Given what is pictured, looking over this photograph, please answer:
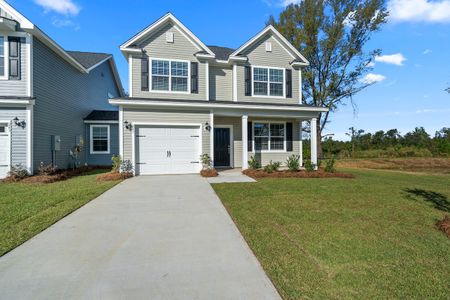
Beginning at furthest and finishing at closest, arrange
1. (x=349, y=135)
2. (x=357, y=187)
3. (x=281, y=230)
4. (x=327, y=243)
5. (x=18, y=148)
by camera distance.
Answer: (x=349, y=135)
(x=18, y=148)
(x=357, y=187)
(x=281, y=230)
(x=327, y=243)

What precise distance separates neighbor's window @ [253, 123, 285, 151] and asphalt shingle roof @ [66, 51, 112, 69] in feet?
38.5

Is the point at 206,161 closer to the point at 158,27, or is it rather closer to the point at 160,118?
the point at 160,118

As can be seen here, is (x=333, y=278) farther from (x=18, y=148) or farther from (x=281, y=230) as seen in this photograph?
(x=18, y=148)

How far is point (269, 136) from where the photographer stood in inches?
523

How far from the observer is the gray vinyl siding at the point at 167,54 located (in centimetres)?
1084

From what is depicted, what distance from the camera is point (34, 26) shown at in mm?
9500

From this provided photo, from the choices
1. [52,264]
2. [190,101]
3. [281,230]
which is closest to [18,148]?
[190,101]

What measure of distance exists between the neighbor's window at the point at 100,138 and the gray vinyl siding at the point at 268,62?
904 cm

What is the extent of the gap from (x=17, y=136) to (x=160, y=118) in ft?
19.0

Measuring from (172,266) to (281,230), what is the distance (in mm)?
1959

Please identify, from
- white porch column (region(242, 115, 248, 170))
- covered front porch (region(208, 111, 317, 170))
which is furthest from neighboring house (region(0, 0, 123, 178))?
white porch column (region(242, 115, 248, 170))

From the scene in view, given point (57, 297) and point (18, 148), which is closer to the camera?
point (57, 297)

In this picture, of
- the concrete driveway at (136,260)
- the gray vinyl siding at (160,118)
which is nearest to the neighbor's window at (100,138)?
the gray vinyl siding at (160,118)

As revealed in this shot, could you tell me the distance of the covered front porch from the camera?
42.0 feet
